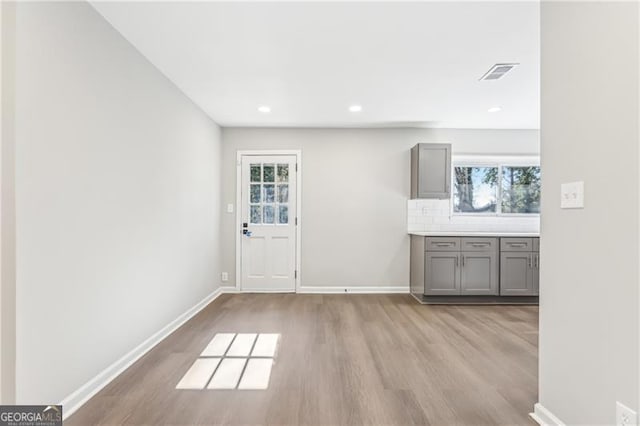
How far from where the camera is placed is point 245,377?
222 cm

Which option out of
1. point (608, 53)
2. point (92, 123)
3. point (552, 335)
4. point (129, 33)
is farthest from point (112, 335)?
point (608, 53)

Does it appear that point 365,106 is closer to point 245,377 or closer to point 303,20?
point 303,20

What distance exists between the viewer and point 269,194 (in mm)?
4793

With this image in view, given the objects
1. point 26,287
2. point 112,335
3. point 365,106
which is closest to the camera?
Result: point 26,287

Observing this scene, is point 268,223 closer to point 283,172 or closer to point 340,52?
point 283,172

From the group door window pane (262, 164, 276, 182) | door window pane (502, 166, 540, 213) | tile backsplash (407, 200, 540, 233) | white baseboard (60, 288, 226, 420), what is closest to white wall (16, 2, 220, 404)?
white baseboard (60, 288, 226, 420)

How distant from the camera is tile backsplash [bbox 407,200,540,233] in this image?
479 cm

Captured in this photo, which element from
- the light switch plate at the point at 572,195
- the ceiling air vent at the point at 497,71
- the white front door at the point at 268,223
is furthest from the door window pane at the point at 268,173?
the light switch plate at the point at 572,195

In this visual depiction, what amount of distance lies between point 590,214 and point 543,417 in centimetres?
116

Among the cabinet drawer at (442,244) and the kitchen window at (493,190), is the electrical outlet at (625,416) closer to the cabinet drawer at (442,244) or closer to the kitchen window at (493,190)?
the cabinet drawer at (442,244)

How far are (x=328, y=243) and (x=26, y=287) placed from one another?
357cm

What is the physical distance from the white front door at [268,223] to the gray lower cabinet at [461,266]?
1970 millimetres

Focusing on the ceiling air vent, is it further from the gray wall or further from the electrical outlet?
the electrical outlet

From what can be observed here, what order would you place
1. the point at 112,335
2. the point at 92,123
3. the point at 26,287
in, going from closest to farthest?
the point at 26,287 → the point at 92,123 → the point at 112,335
